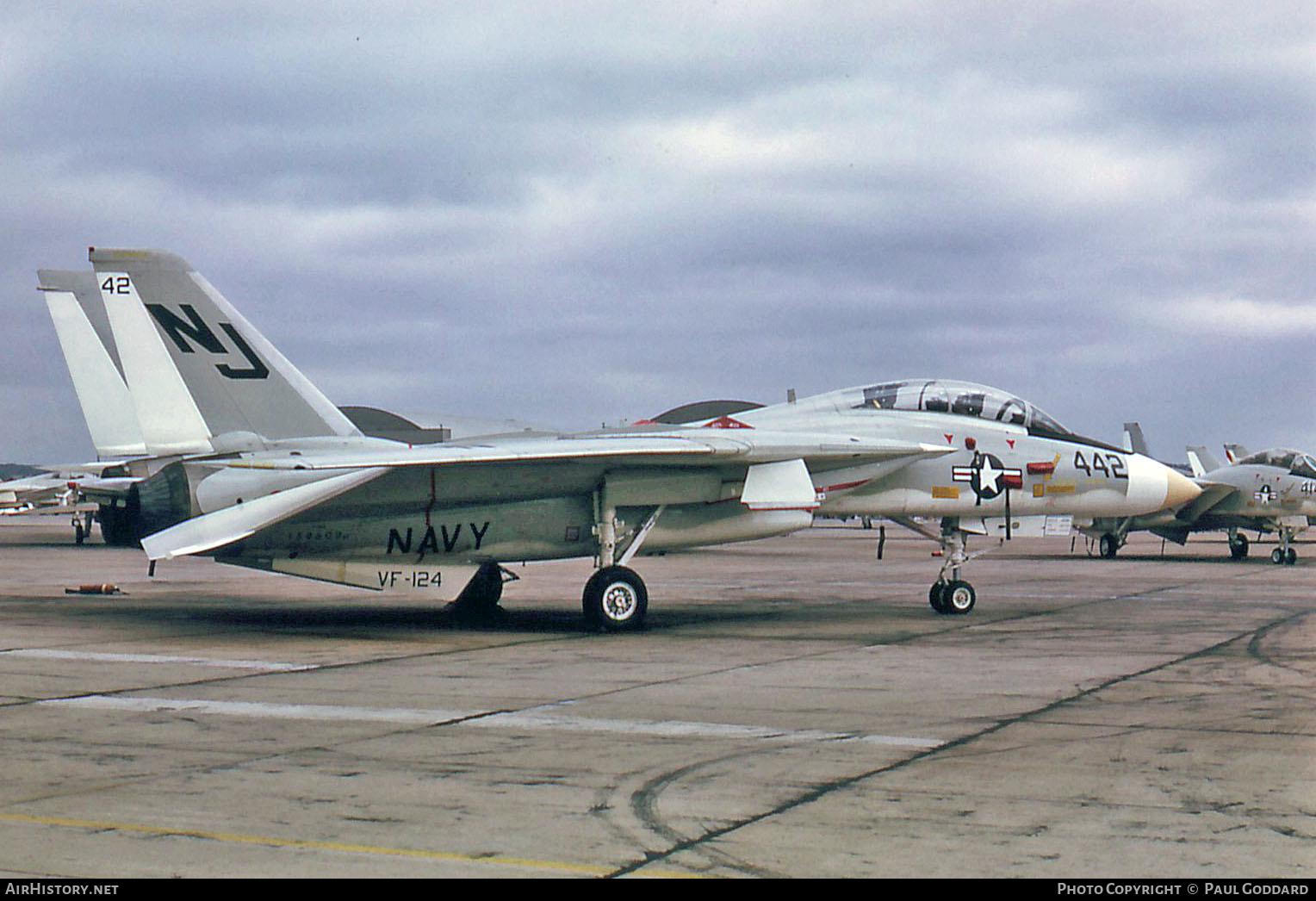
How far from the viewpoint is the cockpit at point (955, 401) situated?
55.6ft

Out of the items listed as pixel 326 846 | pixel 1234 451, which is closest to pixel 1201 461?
pixel 1234 451

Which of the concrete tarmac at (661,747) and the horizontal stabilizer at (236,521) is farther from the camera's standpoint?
the horizontal stabilizer at (236,521)

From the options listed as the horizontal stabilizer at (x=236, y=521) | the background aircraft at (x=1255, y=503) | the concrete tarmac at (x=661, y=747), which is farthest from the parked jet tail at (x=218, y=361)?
the background aircraft at (x=1255, y=503)

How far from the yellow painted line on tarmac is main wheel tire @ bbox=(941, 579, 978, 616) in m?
12.6

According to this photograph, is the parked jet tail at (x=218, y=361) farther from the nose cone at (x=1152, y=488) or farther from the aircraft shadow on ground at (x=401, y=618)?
the nose cone at (x=1152, y=488)

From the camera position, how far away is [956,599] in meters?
16.9

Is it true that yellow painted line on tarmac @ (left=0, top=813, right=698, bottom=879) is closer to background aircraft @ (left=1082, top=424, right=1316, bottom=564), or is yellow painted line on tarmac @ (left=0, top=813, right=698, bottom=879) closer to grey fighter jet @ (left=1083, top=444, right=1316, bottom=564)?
background aircraft @ (left=1082, top=424, right=1316, bottom=564)

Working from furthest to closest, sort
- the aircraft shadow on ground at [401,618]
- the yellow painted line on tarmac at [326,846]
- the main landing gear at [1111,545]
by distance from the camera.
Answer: the main landing gear at [1111,545]
the aircraft shadow on ground at [401,618]
the yellow painted line on tarmac at [326,846]

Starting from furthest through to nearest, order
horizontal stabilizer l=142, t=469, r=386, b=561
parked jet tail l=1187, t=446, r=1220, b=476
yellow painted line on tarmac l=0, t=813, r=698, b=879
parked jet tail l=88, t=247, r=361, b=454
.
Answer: parked jet tail l=1187, t=446, r=1220, b=476
parked jet tail l=88, t=247, r=361, b=454
horizontal stabilizer l=142, t=469, r=386, b=561
yellow painted line on tarmac l=0, t=813, r=698, b=879

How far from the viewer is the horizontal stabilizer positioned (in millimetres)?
13164

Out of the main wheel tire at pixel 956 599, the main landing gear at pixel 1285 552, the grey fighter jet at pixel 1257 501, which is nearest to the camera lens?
the main wheel tire at pixel 956 599

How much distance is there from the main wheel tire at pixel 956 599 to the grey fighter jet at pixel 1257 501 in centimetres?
1730

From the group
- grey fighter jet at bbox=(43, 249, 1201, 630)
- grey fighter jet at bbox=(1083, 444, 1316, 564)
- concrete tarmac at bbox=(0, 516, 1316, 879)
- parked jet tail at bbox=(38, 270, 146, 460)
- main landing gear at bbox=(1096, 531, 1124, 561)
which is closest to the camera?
concrete tarmac at bbox=(0, 516, 1316, 879)

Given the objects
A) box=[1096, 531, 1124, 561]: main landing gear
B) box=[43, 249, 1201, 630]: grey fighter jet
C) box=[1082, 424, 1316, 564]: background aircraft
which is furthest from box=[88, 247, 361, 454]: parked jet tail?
box=[1096, 531, 1124, 561]: main landing gear
